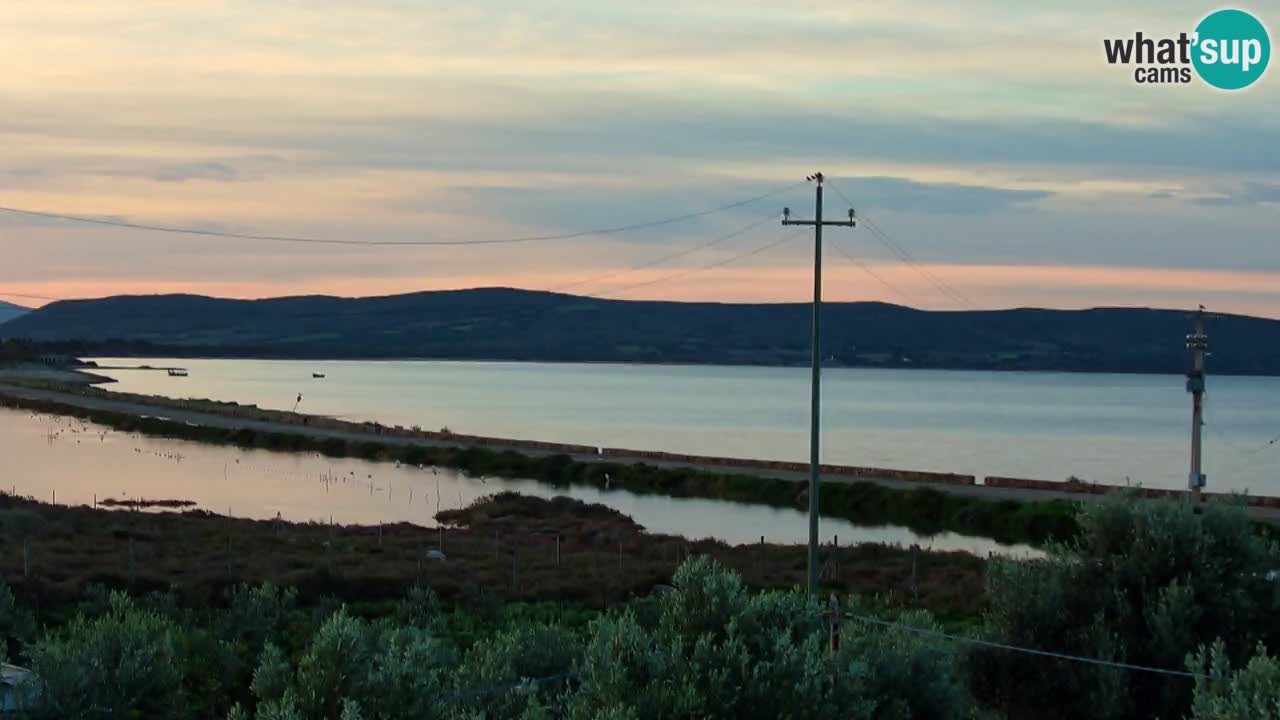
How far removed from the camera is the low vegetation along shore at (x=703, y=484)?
51938 millimetres

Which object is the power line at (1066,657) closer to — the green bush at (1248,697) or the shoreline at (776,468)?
the green bush at (1248,697)

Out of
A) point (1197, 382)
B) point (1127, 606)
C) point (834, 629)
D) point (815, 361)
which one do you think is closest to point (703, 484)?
point (1197, 382)

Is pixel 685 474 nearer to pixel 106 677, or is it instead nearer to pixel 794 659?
pixel 106 677

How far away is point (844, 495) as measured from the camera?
197 ft

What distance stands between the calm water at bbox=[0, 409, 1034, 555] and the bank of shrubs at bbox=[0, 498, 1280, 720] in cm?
3083

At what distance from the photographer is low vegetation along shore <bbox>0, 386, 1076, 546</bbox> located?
170 feet

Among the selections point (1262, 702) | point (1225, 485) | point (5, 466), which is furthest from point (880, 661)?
point (1225, 485)

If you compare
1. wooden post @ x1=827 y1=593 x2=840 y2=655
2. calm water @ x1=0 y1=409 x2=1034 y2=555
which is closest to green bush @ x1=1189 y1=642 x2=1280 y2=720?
wooden post @ x1=827 y1=593 x2=840 y2=655

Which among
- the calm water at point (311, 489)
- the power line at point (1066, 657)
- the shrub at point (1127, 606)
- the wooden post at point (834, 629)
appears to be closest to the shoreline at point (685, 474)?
the calm water at point (311, 489)

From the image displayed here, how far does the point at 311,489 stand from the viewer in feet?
212

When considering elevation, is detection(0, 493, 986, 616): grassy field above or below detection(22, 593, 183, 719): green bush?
below

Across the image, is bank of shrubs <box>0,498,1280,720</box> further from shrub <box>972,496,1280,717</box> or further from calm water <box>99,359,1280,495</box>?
calm water <box>99,359,1280,495</box>

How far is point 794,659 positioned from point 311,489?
180ft

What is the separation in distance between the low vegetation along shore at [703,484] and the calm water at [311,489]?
5.02 ft
